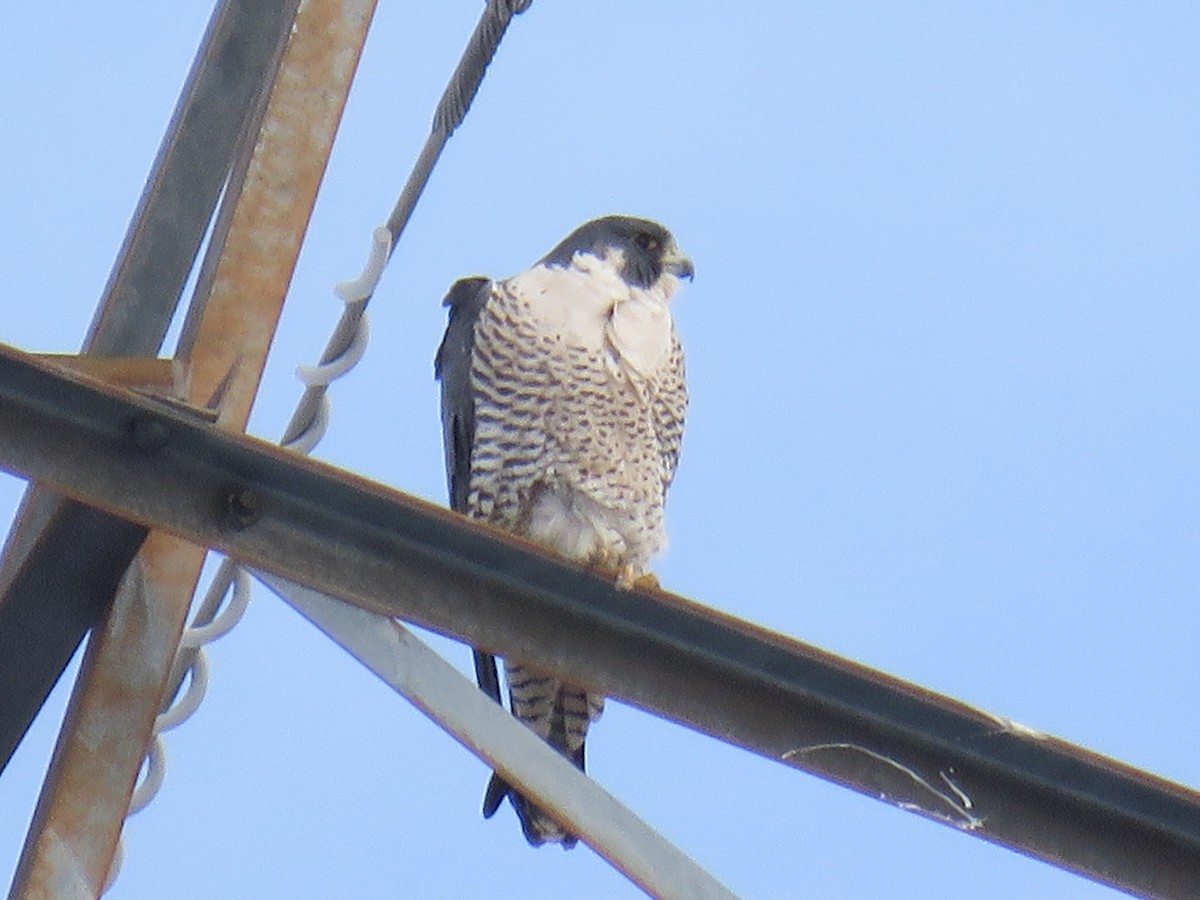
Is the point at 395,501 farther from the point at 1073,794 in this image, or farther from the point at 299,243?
the point at 1073,794

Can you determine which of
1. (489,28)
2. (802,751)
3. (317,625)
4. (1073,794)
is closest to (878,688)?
(802,751)

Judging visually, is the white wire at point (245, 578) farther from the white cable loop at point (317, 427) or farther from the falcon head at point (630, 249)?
the falcon head at point (630, 249)

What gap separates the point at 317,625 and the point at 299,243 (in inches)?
21.4

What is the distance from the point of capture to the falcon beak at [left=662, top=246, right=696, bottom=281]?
16.8 feet

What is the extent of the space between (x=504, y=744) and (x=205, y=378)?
60cm

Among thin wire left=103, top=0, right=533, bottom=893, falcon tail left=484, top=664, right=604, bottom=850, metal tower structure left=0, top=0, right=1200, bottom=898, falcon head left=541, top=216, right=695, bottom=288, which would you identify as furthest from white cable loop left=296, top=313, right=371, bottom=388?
falcon tail left=484, top=664, right=604, bottom=850

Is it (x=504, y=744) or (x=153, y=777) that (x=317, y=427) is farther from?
(x=504, y=744)

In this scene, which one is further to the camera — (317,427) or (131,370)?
(317,427)

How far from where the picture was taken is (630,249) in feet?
16.6

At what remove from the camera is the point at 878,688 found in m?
2.32

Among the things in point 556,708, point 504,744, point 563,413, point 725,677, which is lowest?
point 504,744

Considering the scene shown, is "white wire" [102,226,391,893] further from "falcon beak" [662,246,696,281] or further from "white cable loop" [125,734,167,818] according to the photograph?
"falcon beak" [662,246,696,281]

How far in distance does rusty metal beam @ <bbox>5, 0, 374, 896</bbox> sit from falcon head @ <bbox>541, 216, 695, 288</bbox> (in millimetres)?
2211

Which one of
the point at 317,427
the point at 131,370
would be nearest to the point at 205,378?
the point at 131,370
